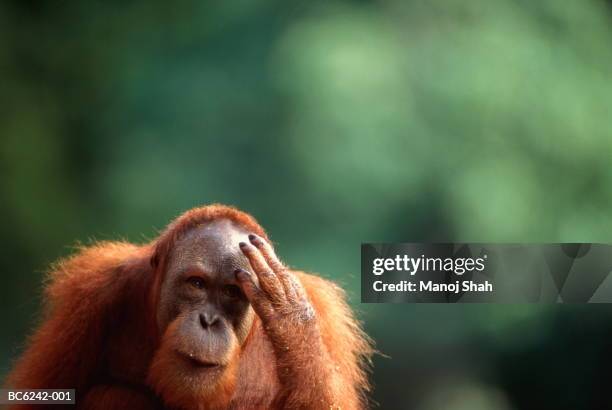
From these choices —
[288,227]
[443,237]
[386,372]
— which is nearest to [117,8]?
[288,227]

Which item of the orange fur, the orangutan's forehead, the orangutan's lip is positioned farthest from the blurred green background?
the orangutan's lip

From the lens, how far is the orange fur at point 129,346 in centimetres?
318

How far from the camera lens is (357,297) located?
12.4ft

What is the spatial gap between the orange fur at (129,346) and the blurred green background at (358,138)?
403 millimetres

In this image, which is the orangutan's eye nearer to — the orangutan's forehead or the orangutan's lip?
the orangutan's forehead

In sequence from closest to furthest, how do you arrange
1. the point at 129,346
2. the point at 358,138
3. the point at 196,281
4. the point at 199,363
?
the point at 199,363, the point at 196,281, the point at 129,346, the point at 358,138

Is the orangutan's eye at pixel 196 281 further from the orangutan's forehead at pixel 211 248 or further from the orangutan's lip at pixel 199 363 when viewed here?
the orangutan's lip at pixel 199 363

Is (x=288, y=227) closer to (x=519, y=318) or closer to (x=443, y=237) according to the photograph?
(x=443, y=237)

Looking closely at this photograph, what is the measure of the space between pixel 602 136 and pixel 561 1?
595 mm

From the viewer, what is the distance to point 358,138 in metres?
A: 3.85

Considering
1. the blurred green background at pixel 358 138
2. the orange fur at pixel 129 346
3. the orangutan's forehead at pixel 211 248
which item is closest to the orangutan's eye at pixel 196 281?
the orangutan's forehead at pixel 211 248

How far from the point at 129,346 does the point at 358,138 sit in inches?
49.9

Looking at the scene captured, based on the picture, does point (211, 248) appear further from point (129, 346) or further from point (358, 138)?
point (358, 138)

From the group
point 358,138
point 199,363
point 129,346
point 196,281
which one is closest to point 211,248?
point 196,281
